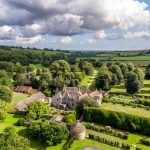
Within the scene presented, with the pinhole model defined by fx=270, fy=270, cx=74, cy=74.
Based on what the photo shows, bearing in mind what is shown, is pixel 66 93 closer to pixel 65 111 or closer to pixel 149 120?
pixel 65 111

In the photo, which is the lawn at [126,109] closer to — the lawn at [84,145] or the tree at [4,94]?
the lawn at [84,145]

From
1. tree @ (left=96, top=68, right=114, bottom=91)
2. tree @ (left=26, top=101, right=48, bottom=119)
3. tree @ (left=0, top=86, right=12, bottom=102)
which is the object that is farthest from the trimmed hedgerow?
tree @ (left=96, top=68, right=114, bottom=91)

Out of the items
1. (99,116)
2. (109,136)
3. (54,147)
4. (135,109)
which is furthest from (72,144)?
(135,109)

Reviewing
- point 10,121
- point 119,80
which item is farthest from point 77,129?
point 119,80

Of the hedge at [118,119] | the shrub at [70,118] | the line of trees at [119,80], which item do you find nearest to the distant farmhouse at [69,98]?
the hedge at [118,119]

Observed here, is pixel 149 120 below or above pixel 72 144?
above

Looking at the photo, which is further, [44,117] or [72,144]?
[44,117]

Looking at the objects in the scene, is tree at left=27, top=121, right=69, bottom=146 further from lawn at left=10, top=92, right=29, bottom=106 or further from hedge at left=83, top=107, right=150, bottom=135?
lawn at left=10, top=92, right=29, bottom=106
